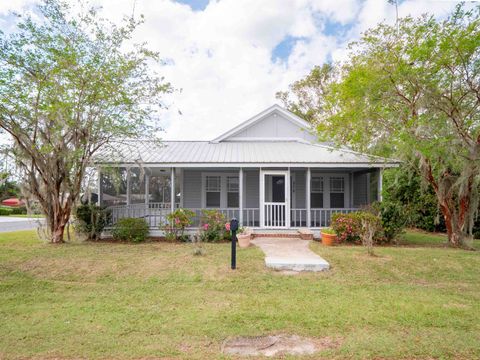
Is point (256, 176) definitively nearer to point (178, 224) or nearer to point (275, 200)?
point (275, 200)

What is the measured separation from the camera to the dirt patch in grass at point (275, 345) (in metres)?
3.80

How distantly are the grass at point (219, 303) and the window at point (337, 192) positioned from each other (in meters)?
6.07

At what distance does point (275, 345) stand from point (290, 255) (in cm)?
469

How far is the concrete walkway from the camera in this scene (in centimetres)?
760

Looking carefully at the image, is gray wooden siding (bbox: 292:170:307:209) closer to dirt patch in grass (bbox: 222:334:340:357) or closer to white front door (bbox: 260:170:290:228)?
white front door (bbox: 260:170:290:228)

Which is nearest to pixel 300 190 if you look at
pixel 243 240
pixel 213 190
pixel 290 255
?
pixel 213 190

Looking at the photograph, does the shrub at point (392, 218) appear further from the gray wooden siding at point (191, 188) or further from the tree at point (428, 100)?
the gray wooden siding at point (191, 188)

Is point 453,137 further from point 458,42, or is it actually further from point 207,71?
point 207,71

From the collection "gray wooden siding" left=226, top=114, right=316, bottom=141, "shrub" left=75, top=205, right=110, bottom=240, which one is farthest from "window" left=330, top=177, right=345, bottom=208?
"shrub" left=75, top=205, right=110, bottom=240

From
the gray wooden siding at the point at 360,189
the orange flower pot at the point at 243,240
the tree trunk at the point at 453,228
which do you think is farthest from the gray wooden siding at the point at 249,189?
the orange flower pot at the point at 243,240

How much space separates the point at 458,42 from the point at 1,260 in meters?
14.5

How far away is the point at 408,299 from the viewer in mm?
5695

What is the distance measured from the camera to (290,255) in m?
8.58

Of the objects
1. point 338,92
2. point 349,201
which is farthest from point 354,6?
point 349,201
